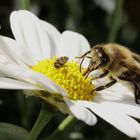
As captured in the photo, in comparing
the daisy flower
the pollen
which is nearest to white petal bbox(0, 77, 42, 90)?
the daisy flower

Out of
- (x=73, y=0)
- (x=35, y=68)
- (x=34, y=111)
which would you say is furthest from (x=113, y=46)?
(x=73, y=0)

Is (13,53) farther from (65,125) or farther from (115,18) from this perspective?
(115,18)

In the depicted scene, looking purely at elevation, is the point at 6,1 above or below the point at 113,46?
below

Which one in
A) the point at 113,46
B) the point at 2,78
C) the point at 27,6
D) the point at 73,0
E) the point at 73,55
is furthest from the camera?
the point at 73,0

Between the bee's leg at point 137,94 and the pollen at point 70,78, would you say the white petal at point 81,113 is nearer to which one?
the pollen at point 70,78

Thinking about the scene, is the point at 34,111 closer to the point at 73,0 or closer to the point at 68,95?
the point at 73,0

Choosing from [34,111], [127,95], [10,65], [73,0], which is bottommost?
[34,111]
